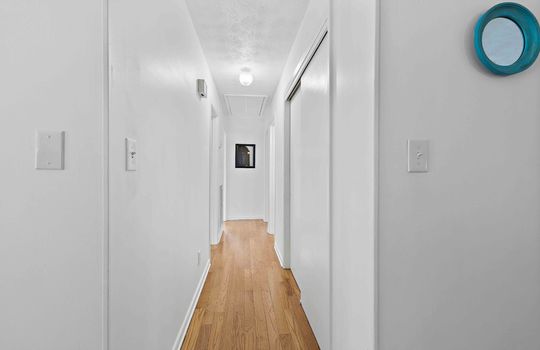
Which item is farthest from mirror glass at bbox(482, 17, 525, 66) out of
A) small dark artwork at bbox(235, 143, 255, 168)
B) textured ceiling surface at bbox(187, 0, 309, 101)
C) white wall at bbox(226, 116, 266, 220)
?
small dark artwork at bbox(235, 143, 255, 168)

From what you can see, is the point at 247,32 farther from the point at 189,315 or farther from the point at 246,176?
the point at 246,176

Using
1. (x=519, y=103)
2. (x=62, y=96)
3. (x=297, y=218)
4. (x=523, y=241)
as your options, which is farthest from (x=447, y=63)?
(x=297, y=218)

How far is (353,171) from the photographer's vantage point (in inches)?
47.2

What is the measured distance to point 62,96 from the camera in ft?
2.77

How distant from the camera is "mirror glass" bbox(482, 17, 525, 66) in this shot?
3.30 ft

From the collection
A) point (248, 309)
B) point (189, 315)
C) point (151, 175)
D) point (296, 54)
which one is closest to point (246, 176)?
point (296, 54)

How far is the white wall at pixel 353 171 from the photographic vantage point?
39.6 inches

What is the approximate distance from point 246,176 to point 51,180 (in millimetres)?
5304

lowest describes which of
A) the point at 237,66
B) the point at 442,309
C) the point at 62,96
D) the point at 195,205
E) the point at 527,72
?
the point at 442,309

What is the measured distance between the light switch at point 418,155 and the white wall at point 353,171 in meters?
0.14

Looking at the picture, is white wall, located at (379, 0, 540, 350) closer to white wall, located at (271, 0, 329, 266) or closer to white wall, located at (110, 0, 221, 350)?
white wall, located at (271, 0, 329, 266)

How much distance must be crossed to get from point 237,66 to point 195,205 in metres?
1.80

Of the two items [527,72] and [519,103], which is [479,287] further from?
[527,72]

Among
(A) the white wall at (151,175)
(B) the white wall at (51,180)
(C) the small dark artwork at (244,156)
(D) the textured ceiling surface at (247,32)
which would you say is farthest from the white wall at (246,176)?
(B) the white wall at (51,180)
